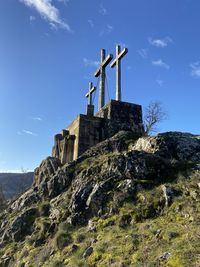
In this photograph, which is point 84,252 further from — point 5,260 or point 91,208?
point 5,260

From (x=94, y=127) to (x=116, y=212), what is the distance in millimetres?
8502

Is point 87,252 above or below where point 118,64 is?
below

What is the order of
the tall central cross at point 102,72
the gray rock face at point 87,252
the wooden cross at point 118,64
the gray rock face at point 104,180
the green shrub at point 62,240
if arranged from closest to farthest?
the gray rock face at point 87,252, the green shrub at point 62,240, the gray rock face at point 104,180, the wooden cross at point 118,64, the tall central cross at point 102,72

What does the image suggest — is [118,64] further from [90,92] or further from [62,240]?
[62,240]

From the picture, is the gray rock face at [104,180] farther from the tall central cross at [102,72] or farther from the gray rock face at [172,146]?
the tall central cross at [102,72]

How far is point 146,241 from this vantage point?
9.47 m

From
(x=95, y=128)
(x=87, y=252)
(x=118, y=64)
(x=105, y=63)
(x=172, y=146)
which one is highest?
(x=105, y=63)

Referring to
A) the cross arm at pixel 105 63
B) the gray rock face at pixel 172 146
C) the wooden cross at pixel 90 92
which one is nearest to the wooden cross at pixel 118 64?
the cross arm at pixel 105 63

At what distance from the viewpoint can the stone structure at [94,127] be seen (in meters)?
19.4

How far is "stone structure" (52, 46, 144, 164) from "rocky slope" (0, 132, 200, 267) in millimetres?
2499

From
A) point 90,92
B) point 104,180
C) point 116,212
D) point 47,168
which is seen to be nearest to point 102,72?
point 90,92

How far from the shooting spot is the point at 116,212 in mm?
11898

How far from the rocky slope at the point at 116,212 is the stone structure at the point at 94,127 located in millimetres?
2499

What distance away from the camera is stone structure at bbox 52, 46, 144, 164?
19359mm
